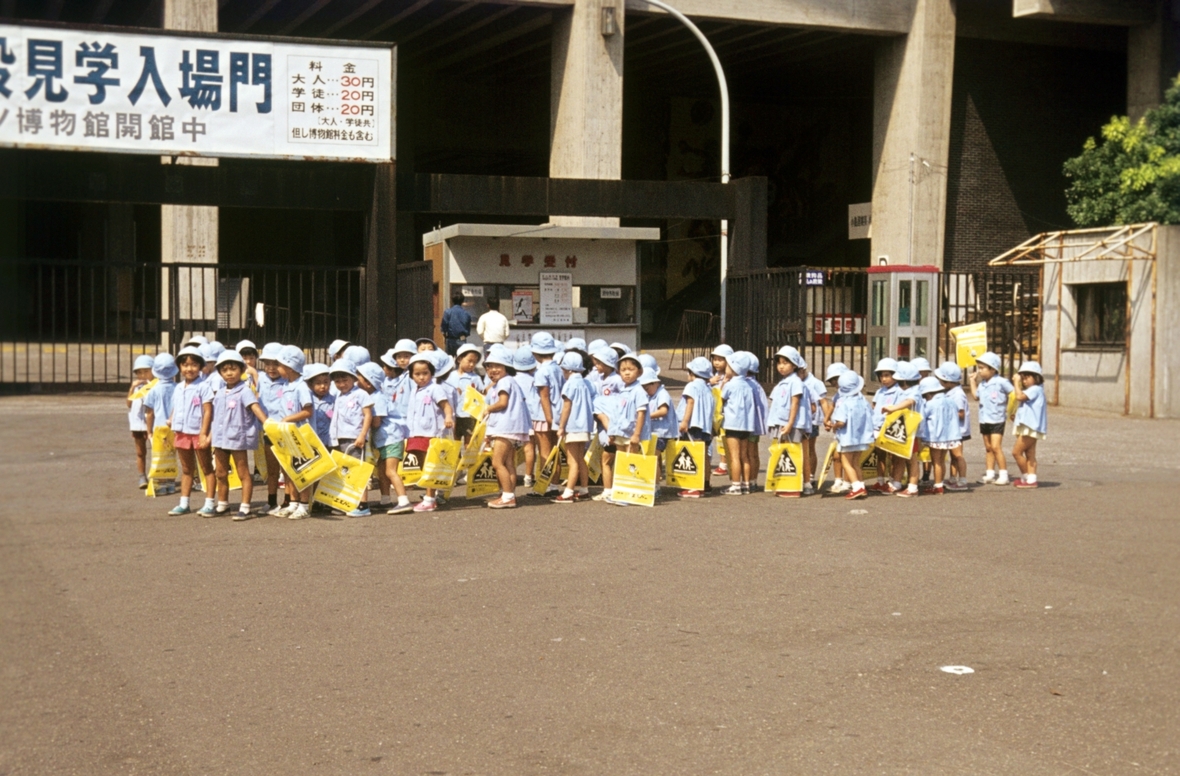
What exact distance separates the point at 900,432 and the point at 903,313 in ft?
37.2

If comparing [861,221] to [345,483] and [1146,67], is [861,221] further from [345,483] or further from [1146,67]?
[345,483]

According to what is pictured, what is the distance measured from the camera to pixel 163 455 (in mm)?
12688

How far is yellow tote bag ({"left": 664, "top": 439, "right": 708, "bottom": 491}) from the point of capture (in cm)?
1297

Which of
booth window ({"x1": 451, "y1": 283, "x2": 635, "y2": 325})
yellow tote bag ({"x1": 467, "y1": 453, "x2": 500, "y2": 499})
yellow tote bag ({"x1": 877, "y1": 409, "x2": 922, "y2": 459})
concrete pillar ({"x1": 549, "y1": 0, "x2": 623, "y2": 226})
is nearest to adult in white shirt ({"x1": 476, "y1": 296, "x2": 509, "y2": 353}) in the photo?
booth window ({"x1": 451, "y1": 283, "x2": 635, "y2": 325})

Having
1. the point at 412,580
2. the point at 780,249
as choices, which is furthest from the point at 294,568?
the point at 780,249

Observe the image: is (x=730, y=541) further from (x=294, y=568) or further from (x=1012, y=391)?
(x=1012, y=391)

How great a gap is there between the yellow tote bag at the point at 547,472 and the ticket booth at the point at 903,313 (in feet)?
39.4

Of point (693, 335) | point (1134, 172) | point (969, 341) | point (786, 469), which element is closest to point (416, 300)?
point (969, 341)

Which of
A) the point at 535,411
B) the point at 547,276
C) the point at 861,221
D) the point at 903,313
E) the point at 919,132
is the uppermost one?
the point at 919,132

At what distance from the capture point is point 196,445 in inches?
456

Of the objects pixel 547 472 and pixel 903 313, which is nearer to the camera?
pixel 547 472

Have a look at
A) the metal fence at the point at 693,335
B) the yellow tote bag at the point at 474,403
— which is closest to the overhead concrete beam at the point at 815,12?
the metal fence at the point at 693,335

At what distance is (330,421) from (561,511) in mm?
2154

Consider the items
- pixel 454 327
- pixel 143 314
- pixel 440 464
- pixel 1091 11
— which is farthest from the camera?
pixel 1091 11
